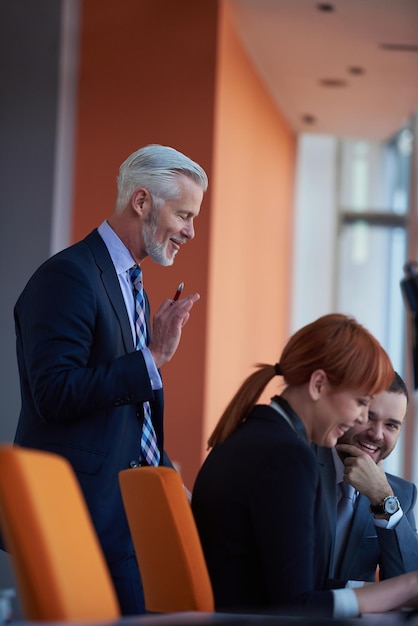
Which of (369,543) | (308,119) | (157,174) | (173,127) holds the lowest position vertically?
(369,543)

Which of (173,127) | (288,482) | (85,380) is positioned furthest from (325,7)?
(288,482)

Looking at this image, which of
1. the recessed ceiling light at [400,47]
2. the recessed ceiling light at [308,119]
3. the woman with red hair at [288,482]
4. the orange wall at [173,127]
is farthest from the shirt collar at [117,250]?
the recessed ceiling light at [308,119]

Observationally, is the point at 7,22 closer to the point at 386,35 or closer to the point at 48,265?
the point at 386,35

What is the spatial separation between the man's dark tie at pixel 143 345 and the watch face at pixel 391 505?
54cm

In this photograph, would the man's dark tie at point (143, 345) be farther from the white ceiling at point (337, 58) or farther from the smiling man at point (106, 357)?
the white ceiling at point (337, 58)

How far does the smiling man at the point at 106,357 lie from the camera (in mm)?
2318

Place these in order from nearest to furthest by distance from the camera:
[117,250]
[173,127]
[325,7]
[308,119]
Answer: [117,250] < [173,127] < [325,7] < [308,119]

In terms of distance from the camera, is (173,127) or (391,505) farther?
(173,127)

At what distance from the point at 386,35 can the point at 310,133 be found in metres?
2.77

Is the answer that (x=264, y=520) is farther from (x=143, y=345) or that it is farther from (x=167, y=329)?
(x=143, y=345)

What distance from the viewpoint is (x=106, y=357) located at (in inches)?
96.3

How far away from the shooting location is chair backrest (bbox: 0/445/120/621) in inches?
52.6

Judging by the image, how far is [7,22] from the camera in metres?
5.31

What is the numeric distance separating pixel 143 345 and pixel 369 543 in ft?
2.37
